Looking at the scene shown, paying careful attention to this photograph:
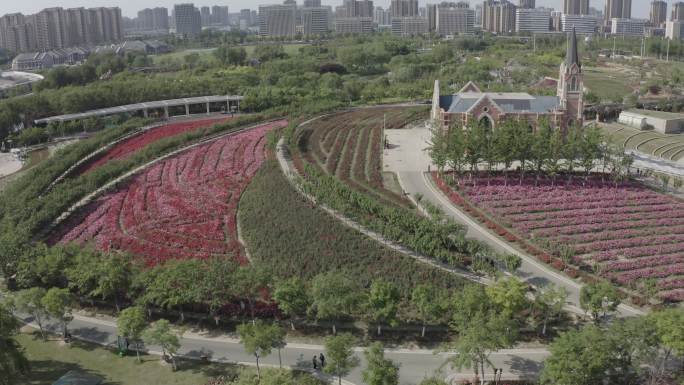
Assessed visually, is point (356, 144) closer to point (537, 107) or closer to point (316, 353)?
point (537, 107)

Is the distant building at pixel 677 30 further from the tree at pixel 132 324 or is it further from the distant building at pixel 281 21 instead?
the tree at pixel 132 324

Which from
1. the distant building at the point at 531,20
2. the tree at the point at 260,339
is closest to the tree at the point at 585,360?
the tree at the point at 260,339

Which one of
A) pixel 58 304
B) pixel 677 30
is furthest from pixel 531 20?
pixel 58 304

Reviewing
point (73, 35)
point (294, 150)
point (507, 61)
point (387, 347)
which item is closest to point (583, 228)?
point (387, 347)

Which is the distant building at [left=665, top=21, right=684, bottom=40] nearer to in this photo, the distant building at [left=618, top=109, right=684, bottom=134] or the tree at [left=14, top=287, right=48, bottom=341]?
the distant building at [left=618, top=109, right=684, bottom=134]

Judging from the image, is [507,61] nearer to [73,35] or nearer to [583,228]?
[583,228]

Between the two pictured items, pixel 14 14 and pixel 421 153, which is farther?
pixel 14 14
